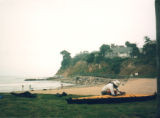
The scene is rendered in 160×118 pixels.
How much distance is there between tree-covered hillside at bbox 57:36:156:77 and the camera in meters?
57.5

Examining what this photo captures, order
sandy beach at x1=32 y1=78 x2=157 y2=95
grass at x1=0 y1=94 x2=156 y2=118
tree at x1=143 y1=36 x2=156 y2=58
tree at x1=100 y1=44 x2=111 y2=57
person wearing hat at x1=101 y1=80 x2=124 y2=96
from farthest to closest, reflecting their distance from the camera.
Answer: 1. tree at x1=100 y1=44 x2=111 y2=57
2. tree at x1=143 y1=36 x2=156 y2=58
3. sandy beach at x1=32 y1=78 x2=157 y2=95
4. person wearing hat at x1=101 y1=80 x2=124 y2=96
5. grass at x1=0 y1=94 x2=156 y2=118

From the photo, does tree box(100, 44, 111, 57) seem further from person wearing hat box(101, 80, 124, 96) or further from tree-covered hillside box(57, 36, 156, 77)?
person wearing hat box(101, 80, 124, 96)

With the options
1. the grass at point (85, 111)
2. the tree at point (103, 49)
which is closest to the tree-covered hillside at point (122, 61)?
the tree at point (103, 49)

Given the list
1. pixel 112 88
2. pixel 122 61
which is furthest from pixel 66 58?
pixel 112 88

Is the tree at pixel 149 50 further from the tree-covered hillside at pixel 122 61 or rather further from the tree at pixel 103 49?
the tree at pixel 103 49

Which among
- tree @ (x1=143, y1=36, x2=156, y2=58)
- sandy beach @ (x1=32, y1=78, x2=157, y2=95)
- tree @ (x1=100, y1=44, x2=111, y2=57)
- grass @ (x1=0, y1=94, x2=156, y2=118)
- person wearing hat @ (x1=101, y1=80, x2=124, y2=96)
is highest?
tree @ (x1=100, y1=44, x2=111, y2=57)

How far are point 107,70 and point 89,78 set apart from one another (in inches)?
862

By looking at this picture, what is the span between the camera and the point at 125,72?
63844mm

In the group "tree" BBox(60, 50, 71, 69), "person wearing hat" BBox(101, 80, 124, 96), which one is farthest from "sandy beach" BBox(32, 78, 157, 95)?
"tree" BBox(60, 50, 71, 69)

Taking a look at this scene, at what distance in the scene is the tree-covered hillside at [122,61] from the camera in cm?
5746

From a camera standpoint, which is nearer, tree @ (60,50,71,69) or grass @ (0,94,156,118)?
grass @ (0,94,156,118)

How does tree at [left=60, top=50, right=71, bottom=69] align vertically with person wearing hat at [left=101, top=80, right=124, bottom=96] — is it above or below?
above

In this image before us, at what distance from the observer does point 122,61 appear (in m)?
75.4

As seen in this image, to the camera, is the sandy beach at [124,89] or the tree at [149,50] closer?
the sandy beach at [124,89]
